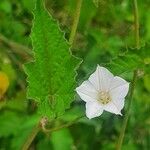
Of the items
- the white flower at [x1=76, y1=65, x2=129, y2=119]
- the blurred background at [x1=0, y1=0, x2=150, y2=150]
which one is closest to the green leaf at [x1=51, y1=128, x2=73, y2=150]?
the blurred background at [x1=0, y1=0, x2=150, y2=150]

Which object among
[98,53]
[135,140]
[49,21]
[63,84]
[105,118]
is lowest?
[135,140]

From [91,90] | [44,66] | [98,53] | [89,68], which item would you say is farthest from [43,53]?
[98,53]

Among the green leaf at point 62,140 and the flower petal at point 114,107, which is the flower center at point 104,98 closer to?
the flower petal at point 114,107

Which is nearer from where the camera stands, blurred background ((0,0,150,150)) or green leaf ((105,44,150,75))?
green leaf ((105,44,150,75))

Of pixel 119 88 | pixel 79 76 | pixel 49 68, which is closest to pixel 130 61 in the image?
pixel 119 88

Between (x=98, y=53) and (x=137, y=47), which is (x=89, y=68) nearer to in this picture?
(x=98, y=53)

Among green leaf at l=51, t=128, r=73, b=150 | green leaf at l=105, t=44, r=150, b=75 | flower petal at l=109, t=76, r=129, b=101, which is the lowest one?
green leaf at l=51, t=128, r=73, b=150

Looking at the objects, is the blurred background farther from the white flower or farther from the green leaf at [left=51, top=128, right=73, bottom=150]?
the white flower

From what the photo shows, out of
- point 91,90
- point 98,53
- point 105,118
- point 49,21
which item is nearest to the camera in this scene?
point 49,21
